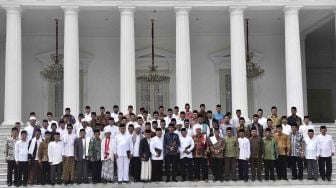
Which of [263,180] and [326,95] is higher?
[326,95]

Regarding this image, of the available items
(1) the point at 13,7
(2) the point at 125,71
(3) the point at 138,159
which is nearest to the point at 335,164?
(3) the point at 138,159

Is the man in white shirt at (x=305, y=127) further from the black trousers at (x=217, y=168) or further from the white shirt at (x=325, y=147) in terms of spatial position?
the black trousers at (x=217, y=168)

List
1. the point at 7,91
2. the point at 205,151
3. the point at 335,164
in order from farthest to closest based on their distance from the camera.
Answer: the point at 7,91 < the point at 335,164 < the point at 205,151

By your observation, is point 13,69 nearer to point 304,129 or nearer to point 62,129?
point 62,129

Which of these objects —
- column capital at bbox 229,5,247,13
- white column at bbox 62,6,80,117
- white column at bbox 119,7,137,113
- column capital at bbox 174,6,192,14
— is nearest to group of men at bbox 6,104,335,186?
white column at bbox 62,6,80,117

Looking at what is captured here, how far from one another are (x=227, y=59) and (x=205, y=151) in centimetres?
1278

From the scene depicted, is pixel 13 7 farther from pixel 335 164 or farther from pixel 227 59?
pixel 335 164

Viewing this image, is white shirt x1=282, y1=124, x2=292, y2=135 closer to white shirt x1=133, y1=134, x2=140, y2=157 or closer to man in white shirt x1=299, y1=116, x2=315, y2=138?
man in white shirt x1=299, y1=116, x2=315, y2=138

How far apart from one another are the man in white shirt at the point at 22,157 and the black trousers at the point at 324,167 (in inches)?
322

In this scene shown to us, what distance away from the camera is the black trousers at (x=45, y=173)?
558 inches

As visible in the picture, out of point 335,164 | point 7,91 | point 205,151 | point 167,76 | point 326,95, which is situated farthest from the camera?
point 326,95

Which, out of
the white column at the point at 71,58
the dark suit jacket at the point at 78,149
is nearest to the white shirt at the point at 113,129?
the dark suit jacket at the point at 78,149

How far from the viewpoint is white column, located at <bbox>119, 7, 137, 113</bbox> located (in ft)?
70.1

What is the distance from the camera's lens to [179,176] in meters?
14.8
